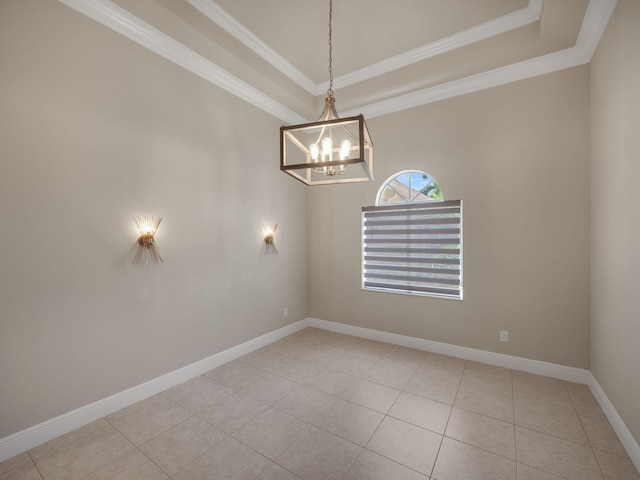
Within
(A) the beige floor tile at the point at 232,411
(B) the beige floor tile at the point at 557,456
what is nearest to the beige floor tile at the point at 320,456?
(A) the beige floor tile at the point at 232,411

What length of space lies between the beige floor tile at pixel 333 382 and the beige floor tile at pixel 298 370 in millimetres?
83

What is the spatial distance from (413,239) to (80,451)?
3.98m

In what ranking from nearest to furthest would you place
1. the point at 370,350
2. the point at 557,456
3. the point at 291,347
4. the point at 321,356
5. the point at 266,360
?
1. the point at 557,456
2. the point at 266,360
3. the point at 321,356
4. the point at 370,350
5. the point at 291,347

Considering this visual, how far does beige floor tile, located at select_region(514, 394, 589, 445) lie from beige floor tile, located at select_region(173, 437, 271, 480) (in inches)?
85.5

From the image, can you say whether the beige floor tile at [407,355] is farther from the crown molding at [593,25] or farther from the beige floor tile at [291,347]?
the crown molding at [593,25]

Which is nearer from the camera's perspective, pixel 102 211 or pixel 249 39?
pixel 102 211

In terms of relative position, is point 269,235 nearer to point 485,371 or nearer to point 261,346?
point 261,346

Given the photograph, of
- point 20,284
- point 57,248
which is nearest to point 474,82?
point 57,248

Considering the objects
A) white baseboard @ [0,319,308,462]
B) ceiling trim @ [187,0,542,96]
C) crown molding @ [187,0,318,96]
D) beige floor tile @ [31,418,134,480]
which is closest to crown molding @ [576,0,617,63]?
ceiling trim @ [187,0,542,96]

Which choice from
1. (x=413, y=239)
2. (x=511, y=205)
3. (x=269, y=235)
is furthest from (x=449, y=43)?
(x=269, y=235)

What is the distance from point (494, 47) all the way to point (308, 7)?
2.05 meters

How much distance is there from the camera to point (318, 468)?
190 cm

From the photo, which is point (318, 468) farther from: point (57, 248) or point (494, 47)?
point (494, 47)

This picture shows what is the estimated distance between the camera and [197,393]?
284 centimetres
